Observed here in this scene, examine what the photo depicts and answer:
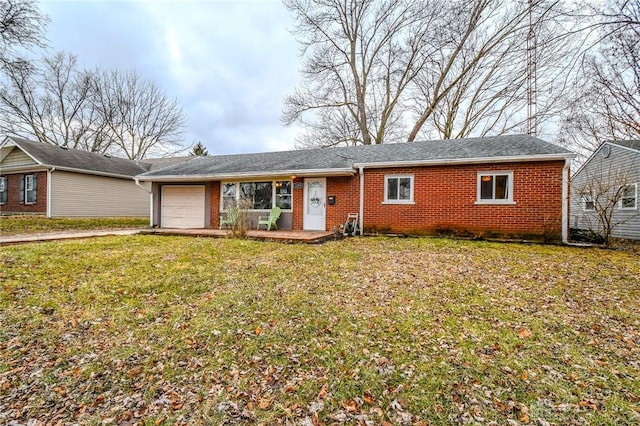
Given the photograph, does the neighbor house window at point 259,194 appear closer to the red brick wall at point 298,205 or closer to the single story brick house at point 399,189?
the single story brick house at point 399,189

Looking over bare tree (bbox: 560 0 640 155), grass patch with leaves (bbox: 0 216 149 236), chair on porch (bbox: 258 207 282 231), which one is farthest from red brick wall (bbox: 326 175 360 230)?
grass patch with leaves (bbox: 0 216 149 236)

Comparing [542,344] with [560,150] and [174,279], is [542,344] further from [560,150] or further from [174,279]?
[560,150]

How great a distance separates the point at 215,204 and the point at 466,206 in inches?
366

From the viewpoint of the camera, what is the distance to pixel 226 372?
2.70m

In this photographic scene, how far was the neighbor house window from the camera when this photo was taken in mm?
11414

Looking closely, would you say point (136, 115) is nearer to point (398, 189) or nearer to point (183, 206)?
point (183, 206)

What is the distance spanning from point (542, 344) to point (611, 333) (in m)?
0.93

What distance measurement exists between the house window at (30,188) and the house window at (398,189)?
1698 cm

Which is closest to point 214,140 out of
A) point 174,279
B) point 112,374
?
point 174,279

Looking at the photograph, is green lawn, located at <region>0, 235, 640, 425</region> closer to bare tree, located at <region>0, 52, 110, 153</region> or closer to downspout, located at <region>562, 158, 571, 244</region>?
downspout, located at <region>562, 158, 571, 244</region>

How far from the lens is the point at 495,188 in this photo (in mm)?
A: 9219

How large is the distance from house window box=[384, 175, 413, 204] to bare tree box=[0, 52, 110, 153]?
25.1 meters

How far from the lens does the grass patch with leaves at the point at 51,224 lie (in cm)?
1154

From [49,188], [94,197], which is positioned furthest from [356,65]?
[49,188]
